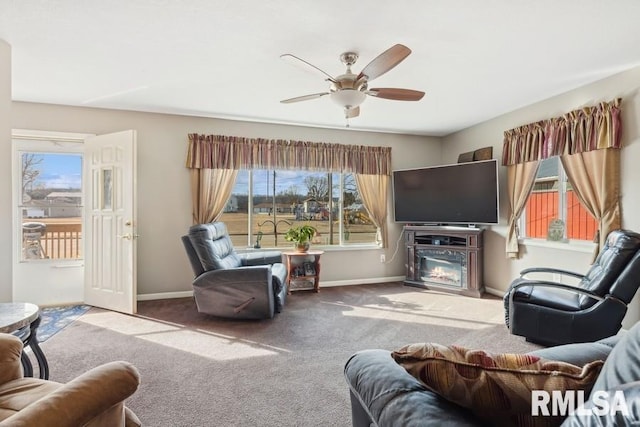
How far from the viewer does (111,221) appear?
13.3ft

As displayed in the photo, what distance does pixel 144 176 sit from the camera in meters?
4.48

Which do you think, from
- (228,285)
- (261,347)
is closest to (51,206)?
(228,285)

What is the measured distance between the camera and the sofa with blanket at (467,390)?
0.61 m

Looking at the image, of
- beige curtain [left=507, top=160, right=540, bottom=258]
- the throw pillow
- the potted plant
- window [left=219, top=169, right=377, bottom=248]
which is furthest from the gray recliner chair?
beige curtain [left=507, top=160, right=540, bottom=258]

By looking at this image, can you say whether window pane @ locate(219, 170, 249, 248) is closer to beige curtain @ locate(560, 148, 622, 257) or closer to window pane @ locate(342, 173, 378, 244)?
window pane @ locate(342, 173, 378, 244)

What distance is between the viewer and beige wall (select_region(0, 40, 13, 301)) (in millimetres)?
2473

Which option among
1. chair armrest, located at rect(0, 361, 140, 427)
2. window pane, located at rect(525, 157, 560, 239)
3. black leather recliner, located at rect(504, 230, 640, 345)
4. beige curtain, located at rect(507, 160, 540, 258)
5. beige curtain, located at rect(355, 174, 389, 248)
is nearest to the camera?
chair armrest, located at rect(0, 361, 140, 427)

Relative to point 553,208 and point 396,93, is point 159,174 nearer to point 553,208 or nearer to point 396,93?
point 396,93

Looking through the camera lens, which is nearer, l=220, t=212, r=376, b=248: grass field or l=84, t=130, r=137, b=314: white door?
l=84, t=130, r=137, b=314: white door

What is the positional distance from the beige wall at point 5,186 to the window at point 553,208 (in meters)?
5.17

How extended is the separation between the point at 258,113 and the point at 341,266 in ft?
8.42

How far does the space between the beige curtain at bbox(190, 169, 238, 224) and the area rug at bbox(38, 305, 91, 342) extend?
1.65 metres

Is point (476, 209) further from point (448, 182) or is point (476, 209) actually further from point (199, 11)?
point (199, 11)

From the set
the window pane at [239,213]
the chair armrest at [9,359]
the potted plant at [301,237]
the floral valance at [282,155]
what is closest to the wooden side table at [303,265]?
the potted plant at [301,237]
